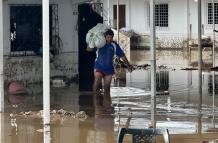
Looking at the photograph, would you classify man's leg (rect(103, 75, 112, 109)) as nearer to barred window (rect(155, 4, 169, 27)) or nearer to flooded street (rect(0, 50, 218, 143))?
flooded street (rect(0, 50, 218, 143))

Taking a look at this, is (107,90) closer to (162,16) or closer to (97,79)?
(97,79)

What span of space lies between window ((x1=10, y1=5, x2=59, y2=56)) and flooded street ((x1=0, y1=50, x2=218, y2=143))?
1.06 metres

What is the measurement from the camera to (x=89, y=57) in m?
19.9

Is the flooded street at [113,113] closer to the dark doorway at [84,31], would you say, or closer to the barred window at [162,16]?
the dark doorway at [84,31]

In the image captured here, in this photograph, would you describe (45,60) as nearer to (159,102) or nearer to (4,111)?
(4,111)

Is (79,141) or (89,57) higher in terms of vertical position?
(89,57)

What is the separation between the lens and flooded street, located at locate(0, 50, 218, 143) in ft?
35.9

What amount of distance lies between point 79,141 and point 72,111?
11.1 feet

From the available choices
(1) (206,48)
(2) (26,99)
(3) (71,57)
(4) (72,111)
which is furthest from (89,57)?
(1) (206,48)

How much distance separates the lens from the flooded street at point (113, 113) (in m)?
10.9

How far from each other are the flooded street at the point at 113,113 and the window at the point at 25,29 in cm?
106

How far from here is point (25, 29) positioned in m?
18.4

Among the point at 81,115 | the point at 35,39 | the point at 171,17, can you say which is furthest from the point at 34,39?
the point at 171,17

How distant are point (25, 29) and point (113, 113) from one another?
581cm
